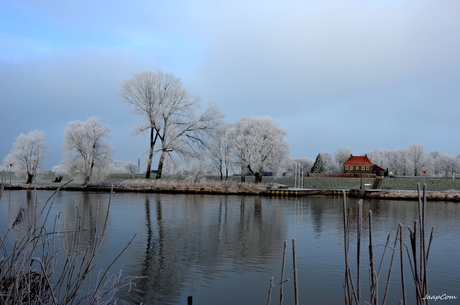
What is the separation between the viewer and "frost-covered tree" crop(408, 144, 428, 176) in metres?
73.2

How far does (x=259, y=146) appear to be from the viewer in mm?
42125

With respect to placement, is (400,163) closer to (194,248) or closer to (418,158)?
(418,158)

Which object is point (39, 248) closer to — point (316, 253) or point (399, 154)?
point (316, 253)

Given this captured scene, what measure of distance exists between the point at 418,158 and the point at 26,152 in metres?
65.2

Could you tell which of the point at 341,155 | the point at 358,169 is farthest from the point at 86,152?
the point at 341,155

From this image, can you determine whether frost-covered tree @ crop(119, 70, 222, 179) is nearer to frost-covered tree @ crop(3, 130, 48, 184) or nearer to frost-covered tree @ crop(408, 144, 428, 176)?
frost-covered tree @ crop(3, 130, 48, 184)

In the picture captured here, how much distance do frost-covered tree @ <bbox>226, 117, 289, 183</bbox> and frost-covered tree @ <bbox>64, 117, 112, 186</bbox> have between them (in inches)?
540

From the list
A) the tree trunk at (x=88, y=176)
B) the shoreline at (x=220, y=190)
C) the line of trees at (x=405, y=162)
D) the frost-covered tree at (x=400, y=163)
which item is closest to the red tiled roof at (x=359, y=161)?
the line of trees at (x=405, y=162)

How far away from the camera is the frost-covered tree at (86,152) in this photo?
119 feet

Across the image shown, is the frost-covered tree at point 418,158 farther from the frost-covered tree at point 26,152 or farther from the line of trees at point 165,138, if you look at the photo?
the frost-covered tree at point 26,152

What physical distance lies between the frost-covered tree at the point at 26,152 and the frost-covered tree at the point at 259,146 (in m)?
21.3

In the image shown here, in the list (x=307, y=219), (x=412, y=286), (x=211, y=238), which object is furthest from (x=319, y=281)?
(x=307, y=219)

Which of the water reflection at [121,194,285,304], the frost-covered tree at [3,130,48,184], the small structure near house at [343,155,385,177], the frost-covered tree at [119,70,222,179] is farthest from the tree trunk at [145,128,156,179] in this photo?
the small structure near house at [343,155,385,177]

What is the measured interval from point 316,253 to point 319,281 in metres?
2.40
